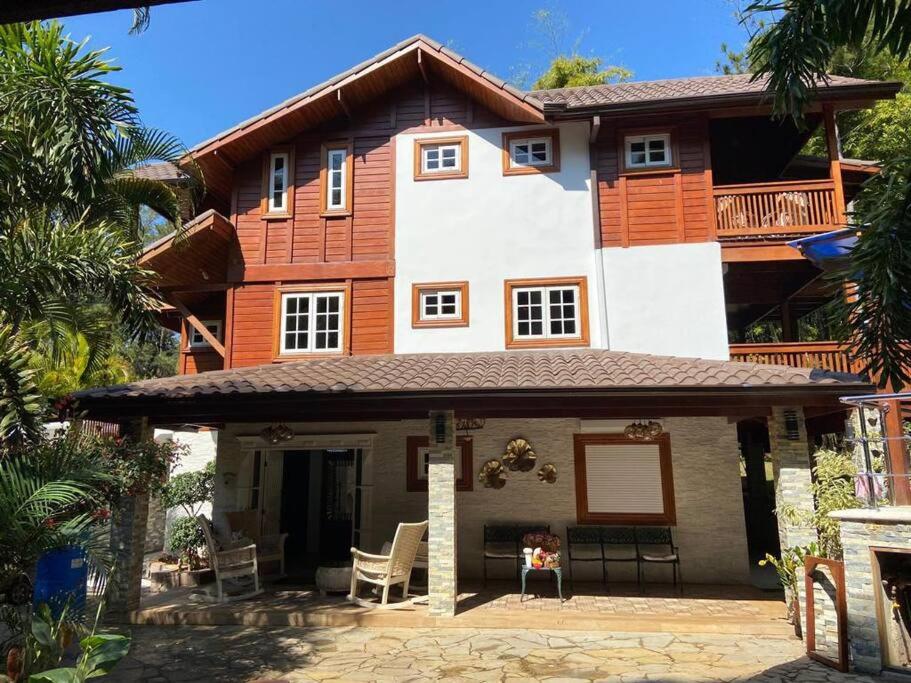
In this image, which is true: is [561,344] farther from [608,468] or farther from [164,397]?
[164,397]

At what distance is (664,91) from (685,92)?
26.4 inches

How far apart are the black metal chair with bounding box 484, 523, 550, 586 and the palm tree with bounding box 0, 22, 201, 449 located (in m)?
6.82

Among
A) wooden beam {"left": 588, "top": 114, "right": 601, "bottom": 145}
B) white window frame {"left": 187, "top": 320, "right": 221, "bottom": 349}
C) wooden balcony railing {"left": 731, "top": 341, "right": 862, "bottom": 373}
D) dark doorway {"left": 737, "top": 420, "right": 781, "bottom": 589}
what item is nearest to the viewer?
wooden balcony railing {"left": 731, "top": 341, "right": 862, "bottom": 373}

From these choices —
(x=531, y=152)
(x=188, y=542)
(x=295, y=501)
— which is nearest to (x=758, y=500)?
(x=531, y=152)

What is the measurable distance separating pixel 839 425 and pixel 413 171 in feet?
28.4

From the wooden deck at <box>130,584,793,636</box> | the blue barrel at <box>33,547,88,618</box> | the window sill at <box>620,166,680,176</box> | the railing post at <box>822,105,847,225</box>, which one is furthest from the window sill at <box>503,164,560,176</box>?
the blue barrel at <box>33,547,88,618</box>

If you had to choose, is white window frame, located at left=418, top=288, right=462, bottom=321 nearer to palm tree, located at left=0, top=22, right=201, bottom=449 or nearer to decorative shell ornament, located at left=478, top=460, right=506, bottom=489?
decorative shell ornament, located at left=478, top=460, right=506, bottom=489

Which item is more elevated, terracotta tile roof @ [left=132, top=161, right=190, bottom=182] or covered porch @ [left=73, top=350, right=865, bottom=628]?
terracotta tile roof @ [left=132, top=161, right=190, bottom=182]

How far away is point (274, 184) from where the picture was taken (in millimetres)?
12141

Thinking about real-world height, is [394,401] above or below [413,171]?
below

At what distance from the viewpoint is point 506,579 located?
10.4 m

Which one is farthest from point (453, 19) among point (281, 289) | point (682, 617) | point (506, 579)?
point (682, 617)

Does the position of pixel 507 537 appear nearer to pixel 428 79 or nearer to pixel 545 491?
pixel 545 491

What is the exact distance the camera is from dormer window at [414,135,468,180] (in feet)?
38.3
